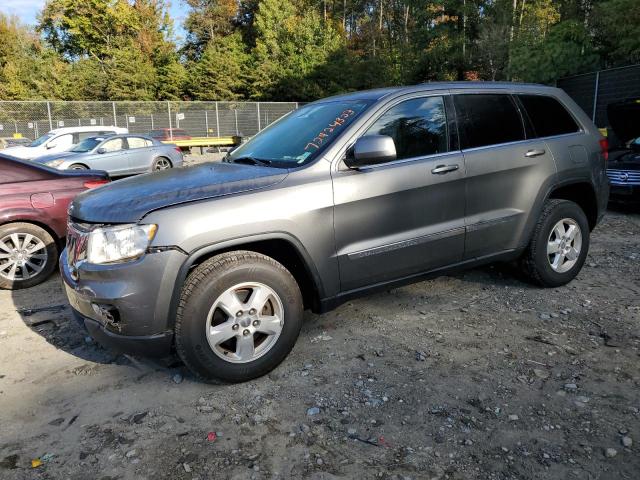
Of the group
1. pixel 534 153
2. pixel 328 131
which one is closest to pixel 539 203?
pixel 534 153

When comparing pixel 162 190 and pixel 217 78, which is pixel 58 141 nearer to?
pixel 162 190

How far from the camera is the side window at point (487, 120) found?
387cm

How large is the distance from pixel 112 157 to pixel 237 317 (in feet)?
40.2

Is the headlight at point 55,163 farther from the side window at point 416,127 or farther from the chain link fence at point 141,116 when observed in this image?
the chain link fence at point 141,116

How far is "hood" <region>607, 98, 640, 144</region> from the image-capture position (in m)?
7.11

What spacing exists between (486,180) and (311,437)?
237 cm

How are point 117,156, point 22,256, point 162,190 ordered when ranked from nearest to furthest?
1. point 162,190
2. point 22,256
3. point 117,156

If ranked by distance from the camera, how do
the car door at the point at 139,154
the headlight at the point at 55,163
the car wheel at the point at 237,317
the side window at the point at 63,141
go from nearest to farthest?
→ the car wheel at the point at 237,317
the headlight at the point at 55,163
the car door at the point at 139,154
the side window at the point at 63,141

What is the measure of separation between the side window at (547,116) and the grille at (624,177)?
134 inches

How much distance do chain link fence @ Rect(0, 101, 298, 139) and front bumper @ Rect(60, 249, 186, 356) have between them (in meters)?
23.9

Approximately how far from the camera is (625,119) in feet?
24.6

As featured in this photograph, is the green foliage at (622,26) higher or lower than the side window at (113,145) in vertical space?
higher

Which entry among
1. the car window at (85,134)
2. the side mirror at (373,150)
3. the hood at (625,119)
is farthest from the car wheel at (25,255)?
the car window at (85,134)

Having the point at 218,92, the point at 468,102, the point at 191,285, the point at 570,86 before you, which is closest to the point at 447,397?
the point at 191,285
